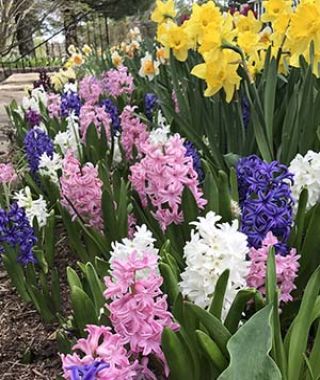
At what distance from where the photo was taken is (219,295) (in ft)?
4.10

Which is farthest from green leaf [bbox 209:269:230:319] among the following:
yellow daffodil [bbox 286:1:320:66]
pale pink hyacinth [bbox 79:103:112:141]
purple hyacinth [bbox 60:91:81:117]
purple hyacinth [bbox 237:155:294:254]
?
purple hyacinth [bbox 60:91:81:117]

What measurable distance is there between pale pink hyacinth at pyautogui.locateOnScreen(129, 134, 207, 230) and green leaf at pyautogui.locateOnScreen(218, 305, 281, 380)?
2.05 feet

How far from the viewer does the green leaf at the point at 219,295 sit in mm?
1212

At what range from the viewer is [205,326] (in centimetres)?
122

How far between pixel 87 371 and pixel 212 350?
34cm

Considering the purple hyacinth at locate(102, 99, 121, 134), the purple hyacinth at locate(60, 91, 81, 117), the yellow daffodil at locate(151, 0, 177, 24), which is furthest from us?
the purple hyacinth at locate(60, 91, 81, 117)

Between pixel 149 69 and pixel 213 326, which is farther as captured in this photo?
pixel 149 69

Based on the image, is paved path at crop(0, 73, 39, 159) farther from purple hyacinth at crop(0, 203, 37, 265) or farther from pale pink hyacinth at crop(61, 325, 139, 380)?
pale pink hyacinth at crop(61, 325, 139, 380)

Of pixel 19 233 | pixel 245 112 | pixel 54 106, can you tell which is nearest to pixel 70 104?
pixel 54 106

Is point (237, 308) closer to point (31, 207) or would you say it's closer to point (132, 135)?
point (31, 207)

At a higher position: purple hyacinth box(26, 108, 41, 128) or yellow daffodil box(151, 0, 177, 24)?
yellow daffodil box(151, 0, 177, 24)

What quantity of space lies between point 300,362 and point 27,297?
1177mm

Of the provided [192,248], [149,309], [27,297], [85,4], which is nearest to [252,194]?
[192,248]

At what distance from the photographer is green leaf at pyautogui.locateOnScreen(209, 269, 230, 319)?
1.21 m
